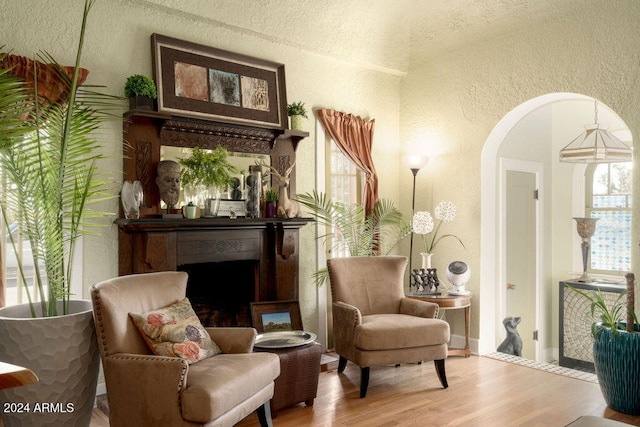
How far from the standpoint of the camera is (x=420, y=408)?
3525mm

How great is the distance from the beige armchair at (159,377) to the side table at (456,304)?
201cm

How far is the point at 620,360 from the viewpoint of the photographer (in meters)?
3.40

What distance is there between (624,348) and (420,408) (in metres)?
1.40

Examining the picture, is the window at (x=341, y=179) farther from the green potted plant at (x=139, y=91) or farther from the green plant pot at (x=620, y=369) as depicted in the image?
the green plant pot at (x=620, y=369)

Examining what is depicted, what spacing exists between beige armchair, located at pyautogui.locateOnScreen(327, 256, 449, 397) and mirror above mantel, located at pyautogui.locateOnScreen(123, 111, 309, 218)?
122 cm

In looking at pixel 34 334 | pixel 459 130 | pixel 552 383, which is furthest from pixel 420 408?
pixel 459 130

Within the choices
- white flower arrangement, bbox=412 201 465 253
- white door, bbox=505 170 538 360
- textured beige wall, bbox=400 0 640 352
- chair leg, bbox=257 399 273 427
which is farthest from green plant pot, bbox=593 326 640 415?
chair leg, bbox=257 399 273 427

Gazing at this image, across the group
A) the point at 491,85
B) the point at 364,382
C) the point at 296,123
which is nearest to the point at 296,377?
the point at 364,382

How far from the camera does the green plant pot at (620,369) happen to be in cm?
336

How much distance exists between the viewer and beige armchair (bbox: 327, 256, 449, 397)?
3.73 m

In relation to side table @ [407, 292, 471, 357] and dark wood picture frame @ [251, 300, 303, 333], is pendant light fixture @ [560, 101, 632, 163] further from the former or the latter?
dark wood picture frame @ [251, 300, 303, 333]

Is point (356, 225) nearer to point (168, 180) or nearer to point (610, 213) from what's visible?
point (168, 180)

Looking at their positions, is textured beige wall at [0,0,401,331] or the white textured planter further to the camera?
textured beige wall at [0,0,401,331]

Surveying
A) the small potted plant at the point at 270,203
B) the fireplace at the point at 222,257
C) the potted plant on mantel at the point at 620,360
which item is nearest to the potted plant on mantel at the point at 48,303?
the fireplace at the point at 222,257
